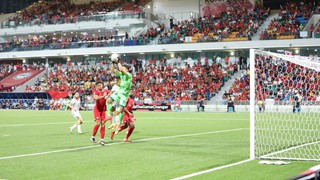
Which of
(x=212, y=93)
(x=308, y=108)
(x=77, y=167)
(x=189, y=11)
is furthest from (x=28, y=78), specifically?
(x=77, y=167)

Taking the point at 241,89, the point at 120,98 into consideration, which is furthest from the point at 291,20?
the point at 120,98

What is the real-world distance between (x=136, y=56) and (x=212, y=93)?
16.9 metres

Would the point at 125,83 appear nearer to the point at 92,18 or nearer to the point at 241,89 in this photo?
the point at 241,89

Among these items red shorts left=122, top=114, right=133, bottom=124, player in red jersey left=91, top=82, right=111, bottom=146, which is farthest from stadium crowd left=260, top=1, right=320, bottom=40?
player in red jersey left=91, top=82, right=111, bottom=146

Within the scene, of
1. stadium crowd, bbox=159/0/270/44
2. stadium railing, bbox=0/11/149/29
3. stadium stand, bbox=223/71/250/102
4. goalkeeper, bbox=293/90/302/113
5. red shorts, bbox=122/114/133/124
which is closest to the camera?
red shorts, bbox=122/114/133/124

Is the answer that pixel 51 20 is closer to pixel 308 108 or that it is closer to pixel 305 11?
pixel 305 11

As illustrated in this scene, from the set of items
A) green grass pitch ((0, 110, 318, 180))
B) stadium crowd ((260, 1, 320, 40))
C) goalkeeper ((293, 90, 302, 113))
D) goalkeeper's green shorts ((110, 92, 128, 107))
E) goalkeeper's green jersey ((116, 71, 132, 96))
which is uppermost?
stadium crowd ((260, 1, 320, 40))

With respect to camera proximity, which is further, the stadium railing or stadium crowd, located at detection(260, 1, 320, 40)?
the stadium railing

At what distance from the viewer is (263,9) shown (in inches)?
2360

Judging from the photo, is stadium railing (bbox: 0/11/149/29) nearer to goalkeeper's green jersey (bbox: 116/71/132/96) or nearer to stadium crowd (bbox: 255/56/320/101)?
stadium crowd (bbox: 255/56/320/101)

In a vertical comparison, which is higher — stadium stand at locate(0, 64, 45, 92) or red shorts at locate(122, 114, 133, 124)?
stadium stand at locate(0, 64, 45, 92)

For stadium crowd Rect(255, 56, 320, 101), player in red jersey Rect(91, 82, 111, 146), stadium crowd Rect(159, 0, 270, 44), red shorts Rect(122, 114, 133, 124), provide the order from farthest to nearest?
stadium crowd Rect(159, 0, 270, 44) < stadium crowd Rect(255, 56, 320, 101) < red shorts Rect(122, 114, 133, 124) < player in red jersey Rect(91, 82, 111, 146)

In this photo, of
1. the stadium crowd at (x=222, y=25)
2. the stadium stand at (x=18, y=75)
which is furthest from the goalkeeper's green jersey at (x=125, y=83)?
the stadium stand at (x=18, y=75)

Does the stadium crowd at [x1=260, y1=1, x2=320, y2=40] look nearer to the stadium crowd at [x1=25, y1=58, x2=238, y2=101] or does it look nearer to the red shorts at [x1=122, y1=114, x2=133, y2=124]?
Result: the stadium crowd at [x1=25, y1=58, x2=238, y2=101]
